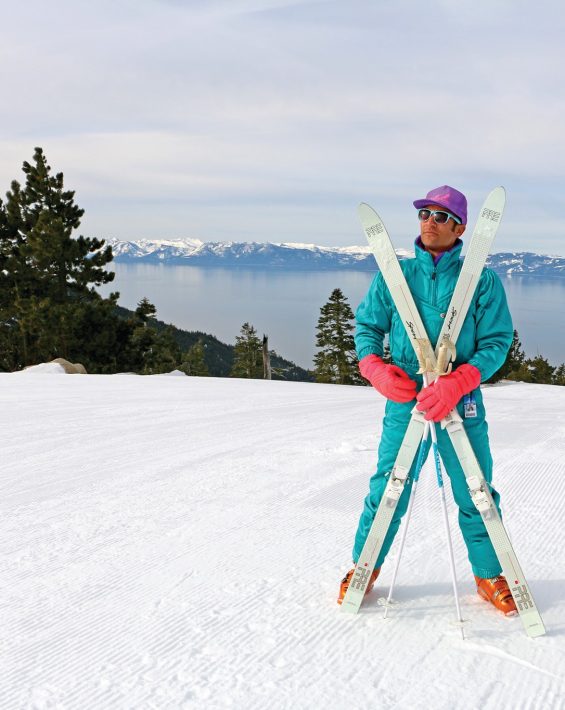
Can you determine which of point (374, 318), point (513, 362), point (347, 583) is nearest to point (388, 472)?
point (347, 583)

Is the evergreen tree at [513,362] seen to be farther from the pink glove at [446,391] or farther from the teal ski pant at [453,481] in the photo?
the pink glove at [446,391]

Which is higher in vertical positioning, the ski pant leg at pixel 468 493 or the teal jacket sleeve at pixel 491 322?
the teal jacket sleeve at pixel 491 322

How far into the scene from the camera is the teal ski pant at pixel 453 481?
2707 mm

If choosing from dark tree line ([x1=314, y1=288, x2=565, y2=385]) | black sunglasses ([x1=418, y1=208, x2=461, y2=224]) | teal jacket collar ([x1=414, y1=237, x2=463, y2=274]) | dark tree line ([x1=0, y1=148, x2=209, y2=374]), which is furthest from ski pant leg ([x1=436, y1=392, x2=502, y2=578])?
dark tree line ([x1=314, y1=288, x2=565, y2=385])

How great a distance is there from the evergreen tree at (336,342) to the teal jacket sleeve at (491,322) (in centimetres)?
4652

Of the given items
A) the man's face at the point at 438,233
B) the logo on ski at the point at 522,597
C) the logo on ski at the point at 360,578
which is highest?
the man's face at the point at 438,233

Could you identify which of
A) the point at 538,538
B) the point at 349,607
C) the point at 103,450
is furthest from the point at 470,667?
the point at 103,450

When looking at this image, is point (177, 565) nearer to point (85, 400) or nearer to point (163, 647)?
point (163, 647)

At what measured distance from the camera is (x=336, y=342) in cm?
4962

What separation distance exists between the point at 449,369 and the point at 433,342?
14cm

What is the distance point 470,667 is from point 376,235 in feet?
6.16

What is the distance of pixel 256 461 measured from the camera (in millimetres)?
Answer: 5590

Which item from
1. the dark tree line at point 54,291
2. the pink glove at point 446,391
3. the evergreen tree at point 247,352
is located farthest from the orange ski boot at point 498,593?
the evergreen tree at point 247,352

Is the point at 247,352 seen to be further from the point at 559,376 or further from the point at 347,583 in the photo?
the point at 347,583
